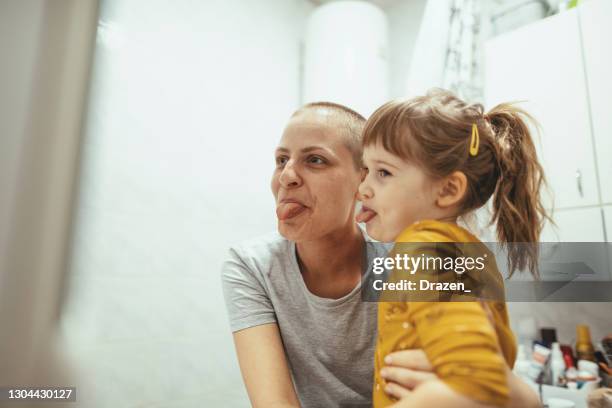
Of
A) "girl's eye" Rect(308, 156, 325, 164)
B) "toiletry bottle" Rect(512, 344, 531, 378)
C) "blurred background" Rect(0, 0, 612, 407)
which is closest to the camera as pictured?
"girl's eye" Rect(308, 156, 325, 164)

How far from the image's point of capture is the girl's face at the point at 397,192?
1.70 feet

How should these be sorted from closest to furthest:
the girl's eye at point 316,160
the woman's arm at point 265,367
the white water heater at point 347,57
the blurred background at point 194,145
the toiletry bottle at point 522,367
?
the woman's arm at point 265,367, the girl's eye at point 316,160, the blurred background at point 194,145, the toiletry bottle at point 522,367, the white water heater at point 347,57

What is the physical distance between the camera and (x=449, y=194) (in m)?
0.53

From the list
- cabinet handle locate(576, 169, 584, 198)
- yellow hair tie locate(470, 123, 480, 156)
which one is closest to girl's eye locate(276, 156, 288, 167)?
yellow hair tie locate(470, 123, 480, 156)

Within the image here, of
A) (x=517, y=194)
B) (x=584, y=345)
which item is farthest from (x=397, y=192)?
(x=584, y=345)

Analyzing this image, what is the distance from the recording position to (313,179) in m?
0.74

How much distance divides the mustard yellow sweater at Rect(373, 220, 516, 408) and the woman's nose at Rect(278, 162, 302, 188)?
289mm

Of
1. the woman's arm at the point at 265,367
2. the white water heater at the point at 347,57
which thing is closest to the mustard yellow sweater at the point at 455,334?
the woman's arm at the point at 265,367

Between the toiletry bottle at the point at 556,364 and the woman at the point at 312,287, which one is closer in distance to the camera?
the woman at the point at 312,287

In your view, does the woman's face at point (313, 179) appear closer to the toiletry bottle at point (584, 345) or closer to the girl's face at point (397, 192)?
the girl's face at point (397, 192)

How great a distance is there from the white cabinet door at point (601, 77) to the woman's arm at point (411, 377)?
89 centimetres

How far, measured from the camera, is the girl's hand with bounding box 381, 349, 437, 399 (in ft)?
1.30

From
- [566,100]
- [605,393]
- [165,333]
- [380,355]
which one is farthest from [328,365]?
[566,100]

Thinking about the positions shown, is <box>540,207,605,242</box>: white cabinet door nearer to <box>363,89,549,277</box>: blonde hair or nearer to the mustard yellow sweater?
<box>363,89,549,277</box>: blonde hair
